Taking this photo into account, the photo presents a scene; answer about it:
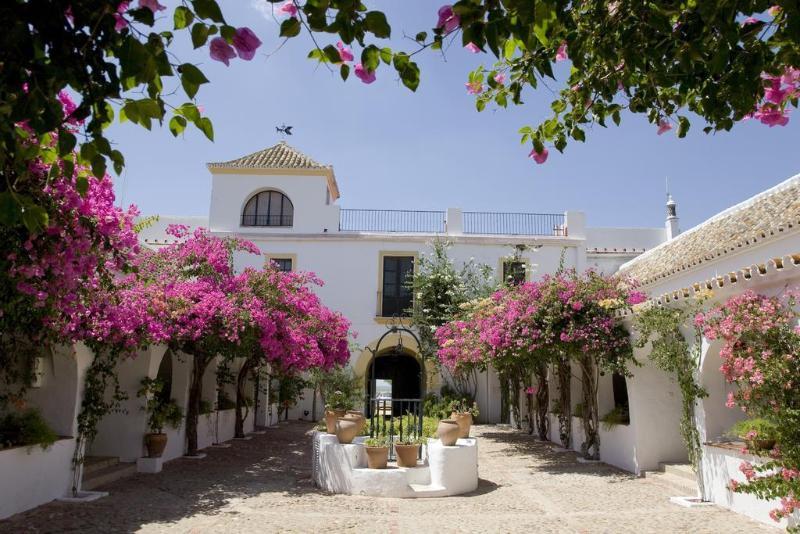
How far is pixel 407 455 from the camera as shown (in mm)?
8625

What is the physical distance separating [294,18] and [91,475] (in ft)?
28.5

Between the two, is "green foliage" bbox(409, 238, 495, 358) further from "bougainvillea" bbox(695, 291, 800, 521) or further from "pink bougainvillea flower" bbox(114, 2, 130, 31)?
"pink bougainvillea flower" bbox(114, 2, 130, 31)

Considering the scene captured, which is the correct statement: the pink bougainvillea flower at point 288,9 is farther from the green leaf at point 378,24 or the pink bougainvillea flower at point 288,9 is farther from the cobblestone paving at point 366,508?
the cobblestone paving at point 366,508

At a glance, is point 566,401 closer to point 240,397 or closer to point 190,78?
point 240,397

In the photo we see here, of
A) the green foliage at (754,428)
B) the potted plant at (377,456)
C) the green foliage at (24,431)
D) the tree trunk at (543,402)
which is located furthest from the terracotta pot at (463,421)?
the tree trunk at (543,402)

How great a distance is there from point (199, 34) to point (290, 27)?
39 cm

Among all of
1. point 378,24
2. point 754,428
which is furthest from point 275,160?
point 378,24

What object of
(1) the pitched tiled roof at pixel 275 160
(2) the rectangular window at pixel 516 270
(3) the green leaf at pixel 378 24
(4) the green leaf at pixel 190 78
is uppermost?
(1) the pitched tiled roof at pixel 275 160

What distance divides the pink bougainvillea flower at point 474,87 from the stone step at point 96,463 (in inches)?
319

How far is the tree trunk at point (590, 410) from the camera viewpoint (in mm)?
11938

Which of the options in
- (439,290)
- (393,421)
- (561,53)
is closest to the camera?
(561,53)

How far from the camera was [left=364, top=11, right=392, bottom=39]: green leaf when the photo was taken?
257 cm

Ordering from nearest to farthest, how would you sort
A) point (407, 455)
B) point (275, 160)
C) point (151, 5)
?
point (151, 5) < point (407, 455) < point (275, 160)

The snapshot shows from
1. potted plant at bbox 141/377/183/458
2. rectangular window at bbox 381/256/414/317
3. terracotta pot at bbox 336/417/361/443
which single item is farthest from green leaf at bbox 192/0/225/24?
rectangular window at bbox 381/256/414/317
